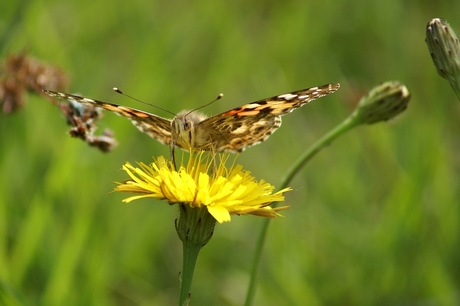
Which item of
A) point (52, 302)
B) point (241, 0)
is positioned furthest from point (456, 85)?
point (241, 0)

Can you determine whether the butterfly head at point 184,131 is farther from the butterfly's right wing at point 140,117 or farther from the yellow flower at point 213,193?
the yellow flower at point 213,193

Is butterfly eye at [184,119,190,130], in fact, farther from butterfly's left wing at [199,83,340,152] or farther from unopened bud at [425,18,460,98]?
unopened bud at [425,18,460,98]

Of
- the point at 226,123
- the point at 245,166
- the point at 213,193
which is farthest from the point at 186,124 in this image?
the point at 245,166

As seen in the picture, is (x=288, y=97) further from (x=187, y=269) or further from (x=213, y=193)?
(x=187, y=269)

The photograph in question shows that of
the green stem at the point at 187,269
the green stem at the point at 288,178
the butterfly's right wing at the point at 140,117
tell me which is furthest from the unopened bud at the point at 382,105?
the green stem at the point at 187,269

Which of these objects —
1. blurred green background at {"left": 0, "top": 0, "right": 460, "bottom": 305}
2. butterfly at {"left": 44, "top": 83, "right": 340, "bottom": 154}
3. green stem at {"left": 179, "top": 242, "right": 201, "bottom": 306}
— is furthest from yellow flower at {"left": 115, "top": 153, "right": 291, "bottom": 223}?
blurred green background at {"left": 0, "top": 0, "right": 460, "bottom": 305}
